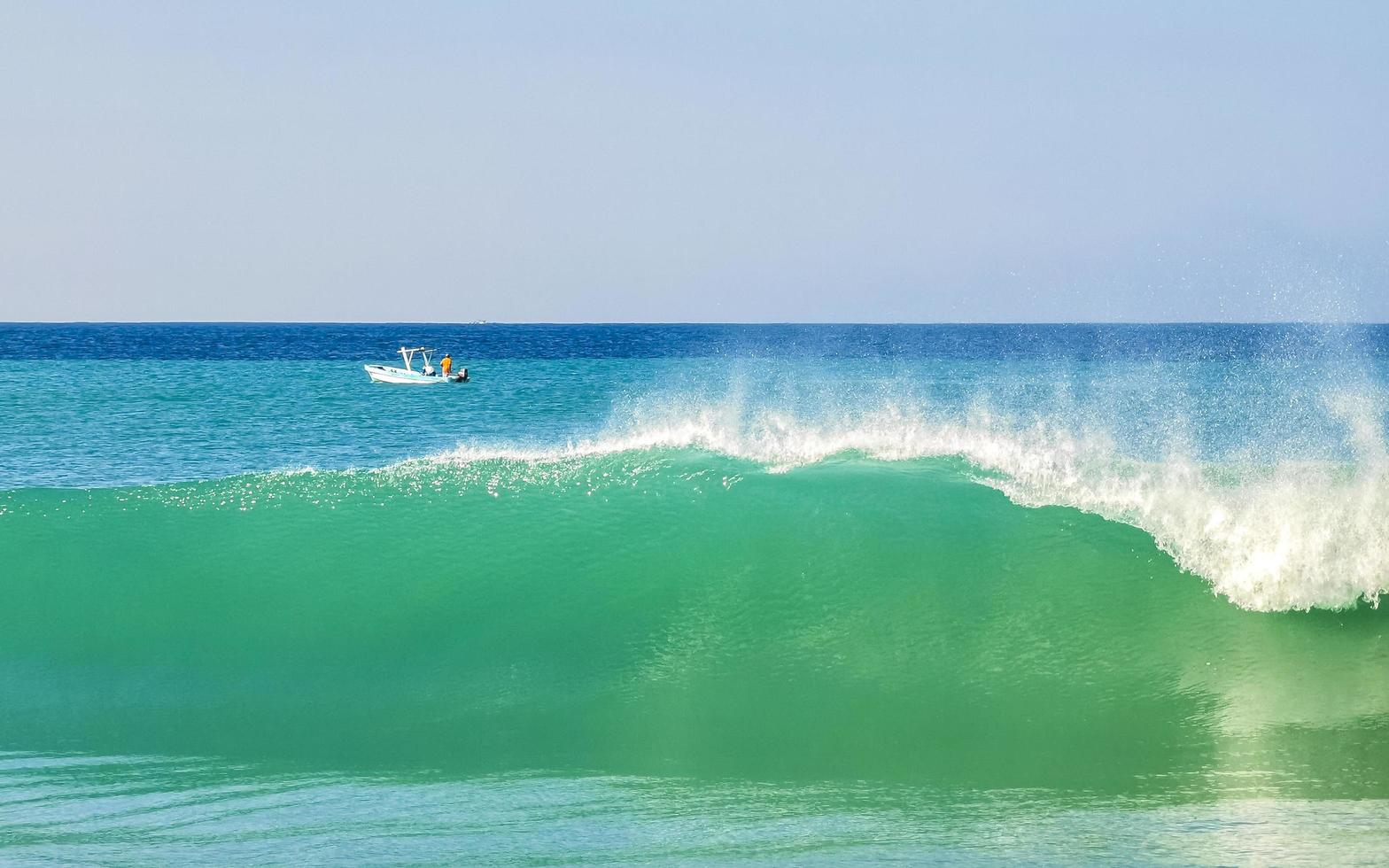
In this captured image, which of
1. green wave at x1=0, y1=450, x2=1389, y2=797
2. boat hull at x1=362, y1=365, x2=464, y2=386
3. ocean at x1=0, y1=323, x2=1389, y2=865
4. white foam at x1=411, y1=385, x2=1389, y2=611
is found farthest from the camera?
boat hull at x1=362, y1=365, x2=464, y2=386

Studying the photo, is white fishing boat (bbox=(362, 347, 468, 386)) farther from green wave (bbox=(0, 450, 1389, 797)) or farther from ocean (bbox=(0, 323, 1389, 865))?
green wave (bbox=(0, 450, 1389, 797))

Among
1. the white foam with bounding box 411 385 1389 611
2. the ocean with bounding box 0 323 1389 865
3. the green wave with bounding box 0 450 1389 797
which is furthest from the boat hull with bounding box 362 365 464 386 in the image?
the green wave with bounding box 0 450 1389 797

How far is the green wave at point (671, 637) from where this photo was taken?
6.46 metres

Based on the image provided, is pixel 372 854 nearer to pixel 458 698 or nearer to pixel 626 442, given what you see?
pixel 458 698

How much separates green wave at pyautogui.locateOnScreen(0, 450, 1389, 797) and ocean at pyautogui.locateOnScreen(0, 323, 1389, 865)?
0.03 metres

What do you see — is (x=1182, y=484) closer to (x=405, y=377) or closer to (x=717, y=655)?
(x=717, y=655)

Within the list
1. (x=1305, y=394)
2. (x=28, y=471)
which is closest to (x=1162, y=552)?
(x=28, y=471)

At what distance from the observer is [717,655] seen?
770 centimetres

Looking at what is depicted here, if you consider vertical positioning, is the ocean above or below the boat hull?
below

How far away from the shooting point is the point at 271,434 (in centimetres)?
2316

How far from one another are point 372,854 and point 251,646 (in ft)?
11.9

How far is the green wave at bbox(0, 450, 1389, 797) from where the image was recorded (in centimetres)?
646

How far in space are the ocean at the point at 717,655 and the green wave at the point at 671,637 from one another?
3cm

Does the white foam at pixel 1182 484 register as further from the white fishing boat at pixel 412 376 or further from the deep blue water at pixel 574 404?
the white fishing boat at pixel 412 376
